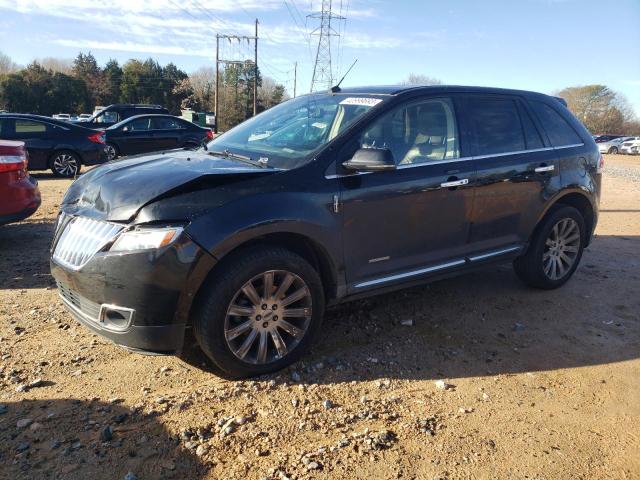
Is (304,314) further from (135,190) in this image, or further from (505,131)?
(505,131)

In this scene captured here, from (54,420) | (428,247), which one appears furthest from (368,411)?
(54,420)

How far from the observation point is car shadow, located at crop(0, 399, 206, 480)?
2.46 metres

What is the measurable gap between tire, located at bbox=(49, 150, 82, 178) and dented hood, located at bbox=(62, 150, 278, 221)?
985cm

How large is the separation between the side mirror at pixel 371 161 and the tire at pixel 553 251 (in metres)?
2.28

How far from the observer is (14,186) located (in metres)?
5.67

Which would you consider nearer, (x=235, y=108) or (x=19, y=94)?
(x=19, y=94)

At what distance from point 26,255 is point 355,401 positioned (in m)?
4.45

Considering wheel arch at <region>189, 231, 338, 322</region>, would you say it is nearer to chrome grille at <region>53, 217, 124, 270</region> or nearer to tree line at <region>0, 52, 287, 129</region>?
chrome grille at <region>53, 217, 124, 270</region>

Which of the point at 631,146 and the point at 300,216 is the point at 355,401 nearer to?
the point at 300,216

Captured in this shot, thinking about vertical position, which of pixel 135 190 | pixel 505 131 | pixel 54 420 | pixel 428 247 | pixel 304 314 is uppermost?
pixel 505 131

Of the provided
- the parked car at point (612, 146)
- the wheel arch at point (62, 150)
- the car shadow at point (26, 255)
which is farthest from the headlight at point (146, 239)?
the parked car at point (612, 146)

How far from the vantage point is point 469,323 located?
4.39 metres

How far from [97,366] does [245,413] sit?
1157 millimetres

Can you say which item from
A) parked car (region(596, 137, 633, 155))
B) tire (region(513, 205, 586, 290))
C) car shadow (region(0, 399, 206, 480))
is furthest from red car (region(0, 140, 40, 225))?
parked car (region(596, 137, 633, 155))
